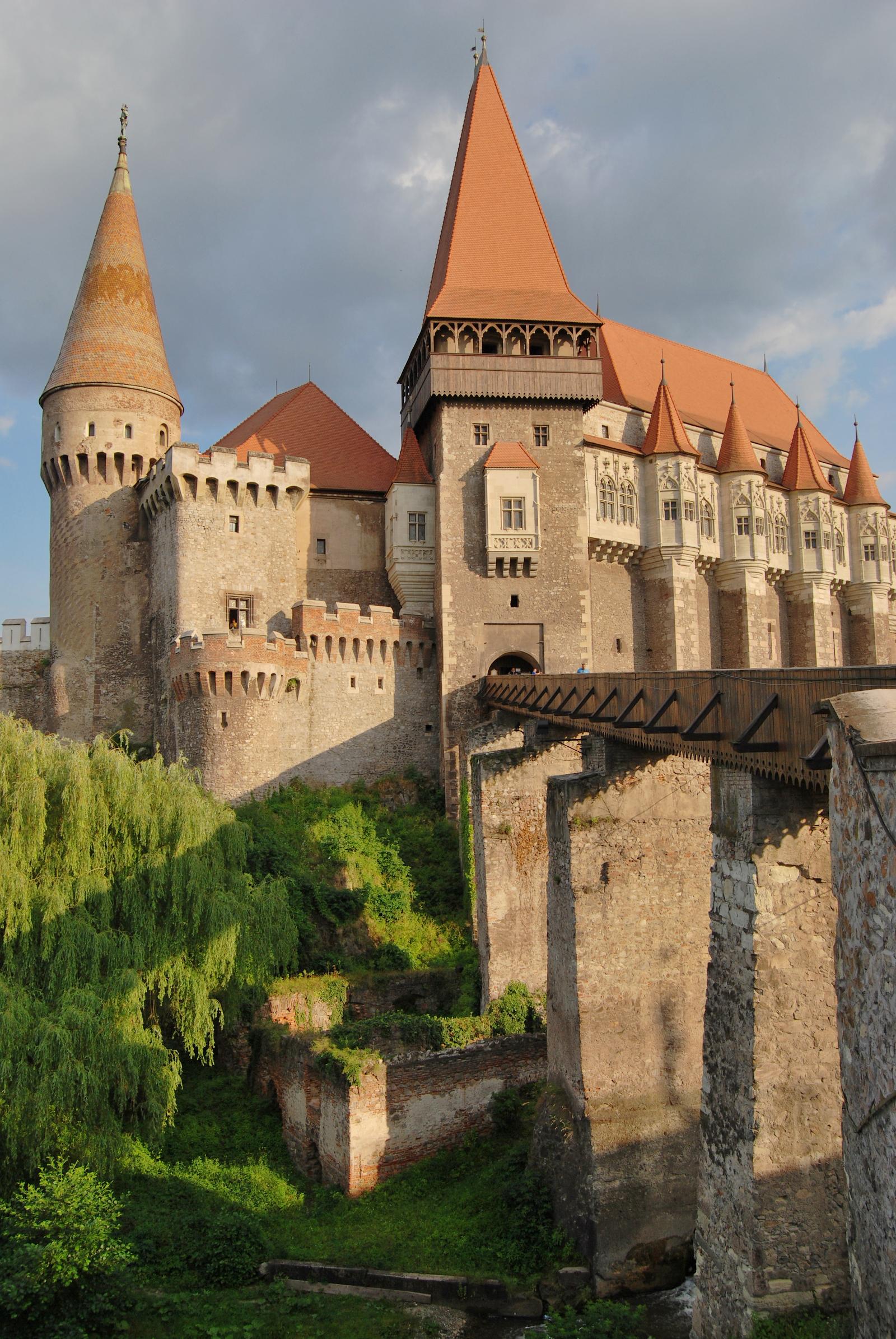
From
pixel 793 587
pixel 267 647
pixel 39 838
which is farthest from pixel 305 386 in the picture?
pixel 39 838

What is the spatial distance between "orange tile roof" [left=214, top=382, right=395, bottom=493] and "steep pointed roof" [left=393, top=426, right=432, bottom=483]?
156 cm

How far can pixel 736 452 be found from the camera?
121 feet

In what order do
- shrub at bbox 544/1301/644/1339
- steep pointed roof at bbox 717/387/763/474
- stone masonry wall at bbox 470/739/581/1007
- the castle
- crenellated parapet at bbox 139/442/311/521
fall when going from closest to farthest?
1. shrub at bbox 544/1301/644/1339
2. stone masonry wall at bbox 470/739/581/1007
3. the castle
4. crenellated parapet at bbox 139/442/311/521
5. steep pointed roof at bbox 717/387/763/474

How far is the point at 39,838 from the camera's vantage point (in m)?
16.0

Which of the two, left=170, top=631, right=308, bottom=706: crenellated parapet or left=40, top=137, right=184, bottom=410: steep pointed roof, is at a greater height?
left=40, top=137, right=184, bottom=410: steep pointed roof

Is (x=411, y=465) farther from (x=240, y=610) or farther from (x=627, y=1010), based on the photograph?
(x=627, y=1010)

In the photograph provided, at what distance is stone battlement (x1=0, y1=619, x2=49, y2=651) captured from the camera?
107 feet

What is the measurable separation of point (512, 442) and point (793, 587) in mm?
15046

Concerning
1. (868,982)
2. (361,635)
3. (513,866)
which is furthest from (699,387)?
(868,982)

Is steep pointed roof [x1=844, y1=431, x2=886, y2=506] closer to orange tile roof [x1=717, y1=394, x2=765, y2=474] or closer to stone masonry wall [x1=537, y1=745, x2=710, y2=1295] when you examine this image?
orange tile roof [x1=717, y1=394, x2=765, y2=474]

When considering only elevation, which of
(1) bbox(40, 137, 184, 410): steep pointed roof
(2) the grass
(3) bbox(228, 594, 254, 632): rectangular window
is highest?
(1) bbox(40, 137, 184, 410): steep pointed roof

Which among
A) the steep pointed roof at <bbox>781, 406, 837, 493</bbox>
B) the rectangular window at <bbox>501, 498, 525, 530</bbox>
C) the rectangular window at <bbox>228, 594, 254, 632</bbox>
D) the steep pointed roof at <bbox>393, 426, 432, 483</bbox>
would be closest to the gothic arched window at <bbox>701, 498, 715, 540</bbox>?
the steep pointed roof at <bbox>781, 406, 837, 493</bbox>

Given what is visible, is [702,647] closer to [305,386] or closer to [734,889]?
[305,386]

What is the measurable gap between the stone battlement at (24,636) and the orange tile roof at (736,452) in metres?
24.1
